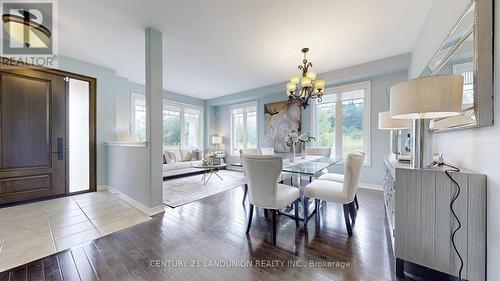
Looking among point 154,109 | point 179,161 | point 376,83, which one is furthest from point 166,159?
point 376,83

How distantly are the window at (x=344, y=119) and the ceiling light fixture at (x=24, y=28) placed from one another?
201 inches

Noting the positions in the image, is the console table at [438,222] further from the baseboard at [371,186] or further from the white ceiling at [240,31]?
the baseboard at [371,186]

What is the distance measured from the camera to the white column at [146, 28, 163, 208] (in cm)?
268

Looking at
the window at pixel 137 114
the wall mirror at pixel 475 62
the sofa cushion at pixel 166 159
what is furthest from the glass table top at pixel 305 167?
the window at pixel 137 114

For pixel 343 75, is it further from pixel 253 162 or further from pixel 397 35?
pixel 253 162

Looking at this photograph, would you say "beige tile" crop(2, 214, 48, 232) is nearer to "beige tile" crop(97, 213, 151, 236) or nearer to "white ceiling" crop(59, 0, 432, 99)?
"beige tile" crop(97, 213, 151, 236)

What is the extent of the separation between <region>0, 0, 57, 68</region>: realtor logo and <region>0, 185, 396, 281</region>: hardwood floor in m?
2.52

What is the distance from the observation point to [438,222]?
1273 millimetres

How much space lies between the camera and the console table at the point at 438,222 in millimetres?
1164

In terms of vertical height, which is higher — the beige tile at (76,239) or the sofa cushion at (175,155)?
the sofa cushion at (175,155)

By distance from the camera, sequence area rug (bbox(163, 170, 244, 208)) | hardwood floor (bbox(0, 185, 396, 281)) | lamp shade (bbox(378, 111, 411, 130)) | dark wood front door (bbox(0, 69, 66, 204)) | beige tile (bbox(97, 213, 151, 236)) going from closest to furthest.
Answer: hardwood floor (bbox(0, 185, 396, 281)) → beige tile (bbox(97, 213, 151, 236)) → lamp shade (bbox(378, 111, 411, 130)) → dark wood front door (bbox(0, 69, 66, 204)) → area rug (bbox(163, 170, 244, 208))

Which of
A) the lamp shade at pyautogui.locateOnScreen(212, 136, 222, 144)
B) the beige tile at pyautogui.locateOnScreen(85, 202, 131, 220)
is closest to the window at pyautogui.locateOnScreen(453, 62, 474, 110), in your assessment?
the beige tile at pyautogui.locateOnScreen(85, 202, 131, 220)

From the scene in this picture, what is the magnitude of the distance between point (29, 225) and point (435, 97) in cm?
438

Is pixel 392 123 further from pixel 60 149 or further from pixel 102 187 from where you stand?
pixel 60 149
